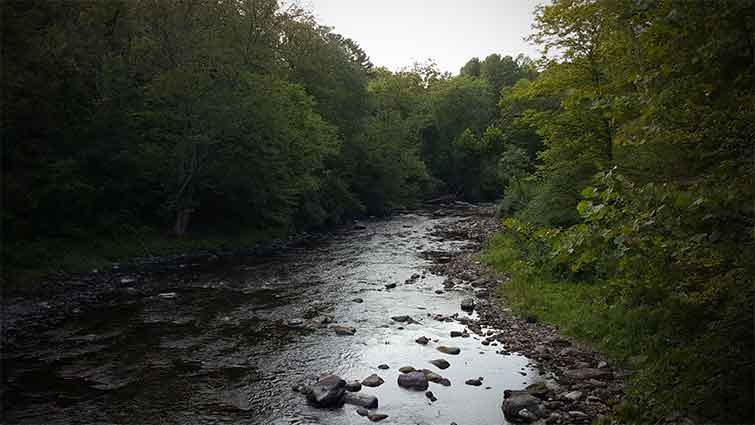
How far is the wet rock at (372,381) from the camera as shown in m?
12.4

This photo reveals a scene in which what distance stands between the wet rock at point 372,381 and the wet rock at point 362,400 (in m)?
0.75

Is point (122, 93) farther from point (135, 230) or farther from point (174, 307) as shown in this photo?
point (174, 307)

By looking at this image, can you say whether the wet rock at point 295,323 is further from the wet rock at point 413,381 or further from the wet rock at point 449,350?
the wet rock at point 413,381

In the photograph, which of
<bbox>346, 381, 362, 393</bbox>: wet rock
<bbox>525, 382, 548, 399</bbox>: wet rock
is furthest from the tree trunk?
<bbox>525, 382, 548, 399</bbox>: wet rock

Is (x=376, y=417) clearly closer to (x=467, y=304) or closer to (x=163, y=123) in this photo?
(x=467, y=304)

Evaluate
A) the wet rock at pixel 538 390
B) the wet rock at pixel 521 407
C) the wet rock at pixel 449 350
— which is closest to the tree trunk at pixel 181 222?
the wet rock at pixel 449 350

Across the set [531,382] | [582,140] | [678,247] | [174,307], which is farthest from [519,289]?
[678,247]

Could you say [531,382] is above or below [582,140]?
below

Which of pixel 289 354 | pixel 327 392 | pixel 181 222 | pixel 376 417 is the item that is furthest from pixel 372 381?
pixel 181 222

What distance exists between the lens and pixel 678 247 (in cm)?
515

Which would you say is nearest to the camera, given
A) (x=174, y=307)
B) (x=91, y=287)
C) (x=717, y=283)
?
(x=717, y=283)

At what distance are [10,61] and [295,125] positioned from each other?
19.4 metres

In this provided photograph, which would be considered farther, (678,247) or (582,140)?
(582,140)

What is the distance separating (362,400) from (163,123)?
78.6 feet
